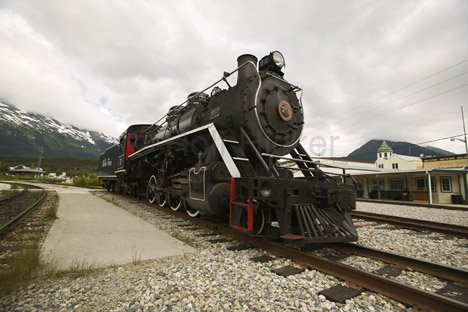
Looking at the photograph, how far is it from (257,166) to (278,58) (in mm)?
2654

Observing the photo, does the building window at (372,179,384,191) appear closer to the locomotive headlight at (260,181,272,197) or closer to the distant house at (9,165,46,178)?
the locomotive headlight at (260,181,272,197)

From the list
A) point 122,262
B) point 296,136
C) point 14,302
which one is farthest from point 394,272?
point 14,302

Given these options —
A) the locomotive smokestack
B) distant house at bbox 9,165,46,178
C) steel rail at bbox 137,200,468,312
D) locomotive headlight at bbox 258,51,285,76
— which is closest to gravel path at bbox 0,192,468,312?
steel rail at bbox 137,200,468,312

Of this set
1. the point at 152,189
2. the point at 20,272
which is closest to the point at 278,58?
the point at 20,272

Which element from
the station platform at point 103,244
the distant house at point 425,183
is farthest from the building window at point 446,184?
the station platform at point 103,244

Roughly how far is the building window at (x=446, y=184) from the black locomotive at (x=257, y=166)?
2134 centimetres

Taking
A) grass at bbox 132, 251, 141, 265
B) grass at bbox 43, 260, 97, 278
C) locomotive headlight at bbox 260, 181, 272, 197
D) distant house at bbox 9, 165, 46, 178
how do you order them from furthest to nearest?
distant house at bbox 9, 165, 46, 178 → locomotive headlight at bbox 260, 181, 272, 197 → grass at bbox 132, 251, 141, 265 → grass at bbox 43, 260, 97, 278

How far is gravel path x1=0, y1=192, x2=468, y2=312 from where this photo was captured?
263 centimetres

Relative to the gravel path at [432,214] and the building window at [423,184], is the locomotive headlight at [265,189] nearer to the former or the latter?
the gravel path at [432,214]

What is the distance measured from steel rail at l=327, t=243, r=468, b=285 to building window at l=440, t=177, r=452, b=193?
73.0ft

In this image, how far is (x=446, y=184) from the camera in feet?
70.2

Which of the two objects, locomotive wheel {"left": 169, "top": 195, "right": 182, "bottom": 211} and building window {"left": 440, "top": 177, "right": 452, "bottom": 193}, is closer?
locomotive wheel {"left": 169, "top": 195, "right": 182, "bottom": 211}

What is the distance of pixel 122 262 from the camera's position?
3848 mm

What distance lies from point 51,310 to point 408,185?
87.0 ft
